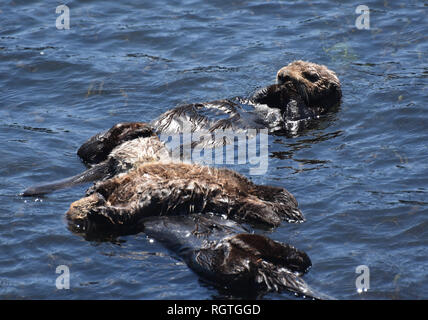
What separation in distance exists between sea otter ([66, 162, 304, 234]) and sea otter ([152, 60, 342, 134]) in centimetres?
156

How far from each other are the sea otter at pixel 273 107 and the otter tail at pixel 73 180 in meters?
0.99

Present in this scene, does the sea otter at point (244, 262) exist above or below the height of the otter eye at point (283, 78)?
below

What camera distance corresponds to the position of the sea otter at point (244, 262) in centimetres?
456

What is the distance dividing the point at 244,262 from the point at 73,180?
2281 millimetres

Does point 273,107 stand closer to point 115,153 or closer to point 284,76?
point 284,76

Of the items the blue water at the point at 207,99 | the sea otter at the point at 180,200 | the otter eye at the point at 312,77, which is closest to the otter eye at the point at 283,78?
the otter eye at the point at 312,77

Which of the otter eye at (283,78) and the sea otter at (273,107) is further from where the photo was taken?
the otter eye at (283,78)

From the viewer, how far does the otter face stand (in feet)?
25.8

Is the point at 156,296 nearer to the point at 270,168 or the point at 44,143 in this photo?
the point at 270,168

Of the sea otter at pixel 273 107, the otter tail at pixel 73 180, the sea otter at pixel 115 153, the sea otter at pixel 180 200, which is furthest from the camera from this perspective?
the sea otter at pixel 273 107

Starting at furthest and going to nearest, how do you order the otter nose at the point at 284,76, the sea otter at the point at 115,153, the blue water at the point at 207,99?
the otter nose at the point at 284,76 < the sea otter at the point at 115,153 < the blue water at the point at 207,99

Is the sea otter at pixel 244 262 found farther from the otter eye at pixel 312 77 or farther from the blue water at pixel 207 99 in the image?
the otter eye at pixel 312 77

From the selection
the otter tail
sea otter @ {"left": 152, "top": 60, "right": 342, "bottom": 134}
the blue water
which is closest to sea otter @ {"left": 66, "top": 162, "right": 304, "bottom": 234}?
the blue water
